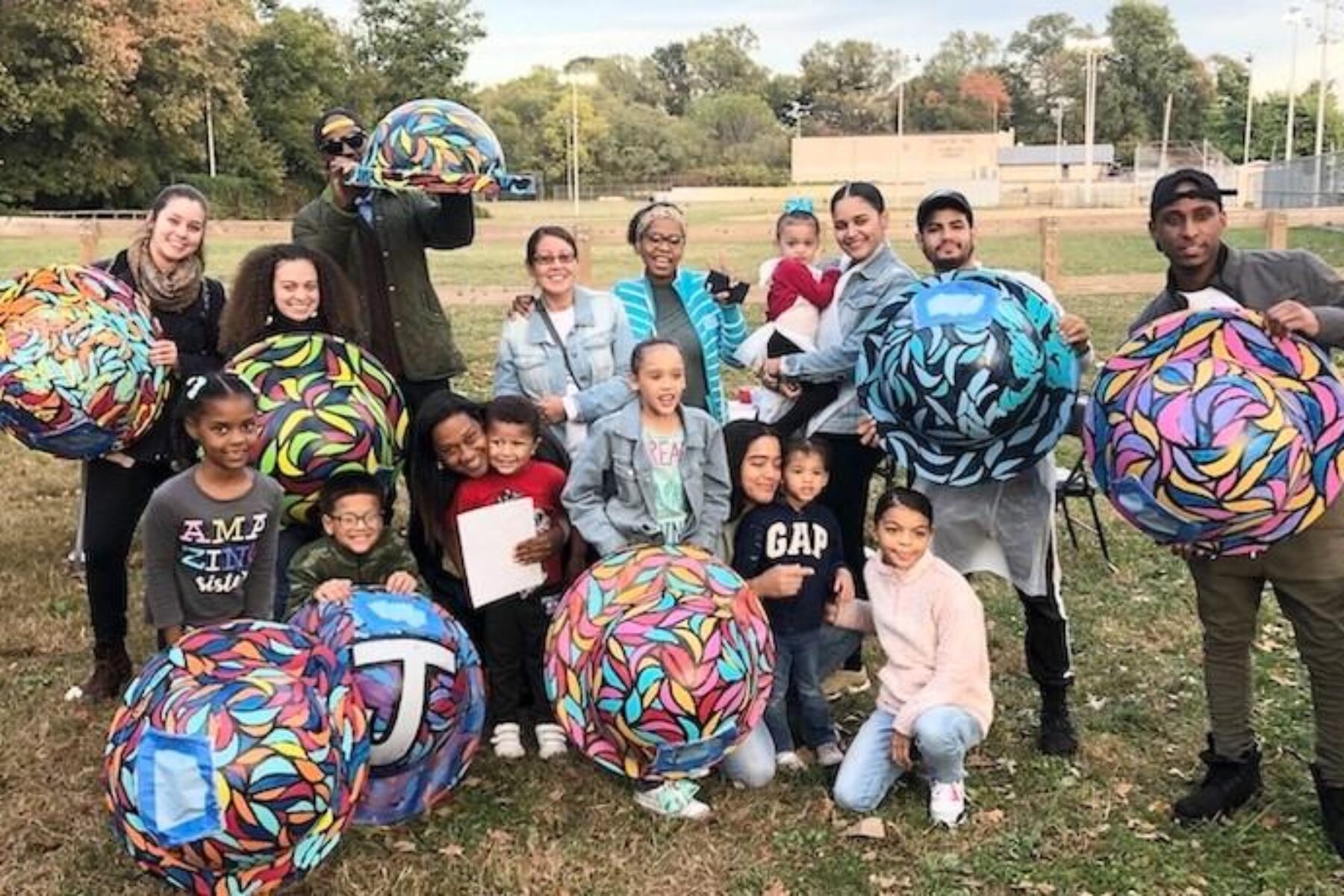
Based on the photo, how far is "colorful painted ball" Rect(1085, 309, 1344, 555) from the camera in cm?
374

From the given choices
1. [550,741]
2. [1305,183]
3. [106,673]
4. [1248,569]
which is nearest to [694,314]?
[550,741]

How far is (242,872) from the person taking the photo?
3797 mm

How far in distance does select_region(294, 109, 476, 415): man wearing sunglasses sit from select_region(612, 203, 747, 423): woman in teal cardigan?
0.78 m

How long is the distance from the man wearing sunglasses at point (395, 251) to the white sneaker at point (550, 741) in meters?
1.58

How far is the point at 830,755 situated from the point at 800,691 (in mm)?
266

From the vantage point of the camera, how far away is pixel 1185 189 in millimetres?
4242

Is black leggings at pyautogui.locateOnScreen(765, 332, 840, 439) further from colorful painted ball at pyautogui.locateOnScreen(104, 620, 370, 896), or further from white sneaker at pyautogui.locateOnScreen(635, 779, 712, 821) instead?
colorful painted ball at pyautogui.locateOnScreen(104, 620, 370, 896)

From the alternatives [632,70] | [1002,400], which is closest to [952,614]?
[1002,400]

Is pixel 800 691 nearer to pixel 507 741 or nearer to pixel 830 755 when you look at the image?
pixel 830 755

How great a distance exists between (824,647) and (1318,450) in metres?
2.01

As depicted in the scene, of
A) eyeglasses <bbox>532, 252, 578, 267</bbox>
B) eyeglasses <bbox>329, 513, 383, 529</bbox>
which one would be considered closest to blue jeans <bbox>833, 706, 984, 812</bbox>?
eyeglasses <bbox>329, 513, 383, 529</bbox>

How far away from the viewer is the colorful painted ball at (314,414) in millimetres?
4895

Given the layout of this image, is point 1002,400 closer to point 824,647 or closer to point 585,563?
point 824,647

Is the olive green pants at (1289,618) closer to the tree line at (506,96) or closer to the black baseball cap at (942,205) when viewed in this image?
the black baseball cap at (942,205)
